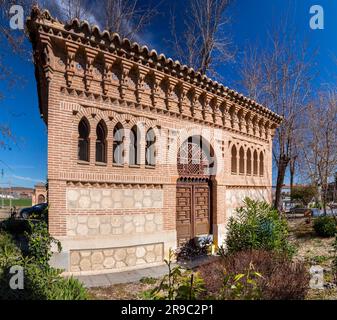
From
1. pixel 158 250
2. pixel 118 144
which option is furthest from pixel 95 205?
pixel 158 250

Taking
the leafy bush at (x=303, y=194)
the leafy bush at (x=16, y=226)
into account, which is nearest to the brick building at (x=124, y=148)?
the leafy bush at (x=16, y=226)

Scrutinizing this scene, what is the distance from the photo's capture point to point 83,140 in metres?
7.18

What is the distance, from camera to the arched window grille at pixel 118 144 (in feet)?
24.9

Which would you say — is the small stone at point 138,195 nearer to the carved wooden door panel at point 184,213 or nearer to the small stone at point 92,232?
the small stone at point 92,232

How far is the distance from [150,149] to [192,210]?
2.71 metres

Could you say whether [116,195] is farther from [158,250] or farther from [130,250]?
[158,250]

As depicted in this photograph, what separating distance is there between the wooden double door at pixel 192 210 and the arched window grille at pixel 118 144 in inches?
95.0

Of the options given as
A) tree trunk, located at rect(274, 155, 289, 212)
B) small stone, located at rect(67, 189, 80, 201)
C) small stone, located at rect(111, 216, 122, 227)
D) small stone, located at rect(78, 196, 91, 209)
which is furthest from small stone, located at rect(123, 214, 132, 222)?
tree trunk, located at rect(274, 155, 289, 212)

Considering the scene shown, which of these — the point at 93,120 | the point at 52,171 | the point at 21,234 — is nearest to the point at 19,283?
the point at 52,171

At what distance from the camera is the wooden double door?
901 centimetres

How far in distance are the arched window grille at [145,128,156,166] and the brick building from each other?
0.10 ft

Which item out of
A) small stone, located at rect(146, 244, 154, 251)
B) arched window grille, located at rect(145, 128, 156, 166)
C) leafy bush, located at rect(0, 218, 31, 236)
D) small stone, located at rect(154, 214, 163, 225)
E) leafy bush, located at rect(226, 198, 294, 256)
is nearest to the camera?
leafy bush, located at rect(226, 198, 294, 256)

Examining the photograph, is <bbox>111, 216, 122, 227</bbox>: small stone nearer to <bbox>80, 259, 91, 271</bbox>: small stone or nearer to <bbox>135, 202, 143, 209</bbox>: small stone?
<bbox>135, 202, 143, 209</bbox>: small stone
